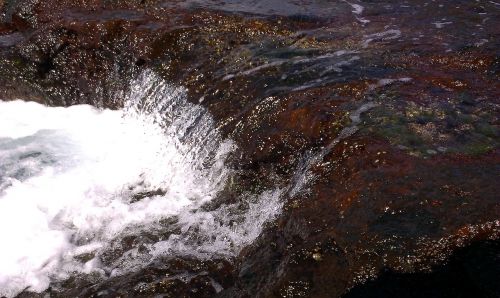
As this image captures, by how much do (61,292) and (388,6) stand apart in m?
7.63

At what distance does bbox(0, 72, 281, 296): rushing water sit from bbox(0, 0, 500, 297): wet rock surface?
0.25m

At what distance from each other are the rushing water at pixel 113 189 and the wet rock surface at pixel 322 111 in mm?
250

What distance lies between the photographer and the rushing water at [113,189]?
16.4 ft

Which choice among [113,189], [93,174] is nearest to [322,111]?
[113,189]

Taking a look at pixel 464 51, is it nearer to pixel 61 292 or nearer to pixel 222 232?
pixel 222 232

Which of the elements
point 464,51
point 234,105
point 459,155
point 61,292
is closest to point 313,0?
point 464,51

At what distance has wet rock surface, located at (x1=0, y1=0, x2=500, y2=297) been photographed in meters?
3.57

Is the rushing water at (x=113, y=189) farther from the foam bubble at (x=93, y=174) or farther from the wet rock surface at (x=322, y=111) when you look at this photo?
the wet rock surface at (x=322, y=111)

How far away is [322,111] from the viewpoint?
5363 millimetres

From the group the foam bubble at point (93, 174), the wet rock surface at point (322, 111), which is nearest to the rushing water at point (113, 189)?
the foam bubble at point (93, 174)

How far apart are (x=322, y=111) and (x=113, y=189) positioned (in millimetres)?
3086

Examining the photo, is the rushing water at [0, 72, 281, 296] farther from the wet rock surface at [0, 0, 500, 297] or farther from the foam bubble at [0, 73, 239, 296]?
the wet rock surface at [0, 0, 500, 297]

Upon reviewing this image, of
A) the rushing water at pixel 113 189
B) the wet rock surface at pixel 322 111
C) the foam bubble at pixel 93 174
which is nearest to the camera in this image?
the wet rock surface at pixel 322 111

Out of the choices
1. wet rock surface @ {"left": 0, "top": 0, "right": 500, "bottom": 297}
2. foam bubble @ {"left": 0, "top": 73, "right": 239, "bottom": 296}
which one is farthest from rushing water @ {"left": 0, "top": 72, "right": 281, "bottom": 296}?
wet rock surface @ {"left": 0, "top": 0, "right": 500, "bottom": 297}
